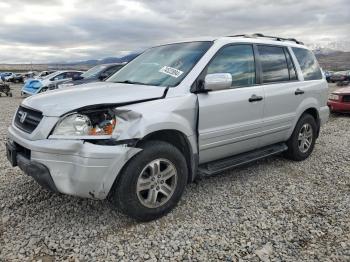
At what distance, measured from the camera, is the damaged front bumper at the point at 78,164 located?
9.67 feet

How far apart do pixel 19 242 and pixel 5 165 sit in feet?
8.09

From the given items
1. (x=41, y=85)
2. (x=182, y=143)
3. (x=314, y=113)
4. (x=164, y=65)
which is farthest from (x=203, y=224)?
(x=41, y=85)

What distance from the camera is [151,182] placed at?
3.33 metres

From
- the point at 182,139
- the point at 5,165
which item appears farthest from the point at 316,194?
the point at 5,165

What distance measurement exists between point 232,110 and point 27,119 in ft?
7.16

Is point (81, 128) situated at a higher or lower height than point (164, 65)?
lower

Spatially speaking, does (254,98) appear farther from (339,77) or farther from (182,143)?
(339,77)

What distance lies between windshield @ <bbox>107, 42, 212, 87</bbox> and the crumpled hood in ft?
0.87

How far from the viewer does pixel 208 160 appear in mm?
3957

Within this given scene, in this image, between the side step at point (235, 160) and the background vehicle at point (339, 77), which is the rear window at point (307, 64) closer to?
the side step at point (235, 160)

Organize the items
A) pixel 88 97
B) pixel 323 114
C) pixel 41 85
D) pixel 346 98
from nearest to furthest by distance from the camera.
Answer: pixel 88 97, pixel 323 114, pixel 346 98, pixel 41 85

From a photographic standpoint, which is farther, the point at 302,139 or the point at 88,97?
the point at 302,139

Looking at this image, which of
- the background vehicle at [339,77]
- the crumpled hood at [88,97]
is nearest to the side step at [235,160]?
the crumpled hood at [88,97]

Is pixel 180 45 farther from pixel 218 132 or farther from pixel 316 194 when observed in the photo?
pixel 316 194
